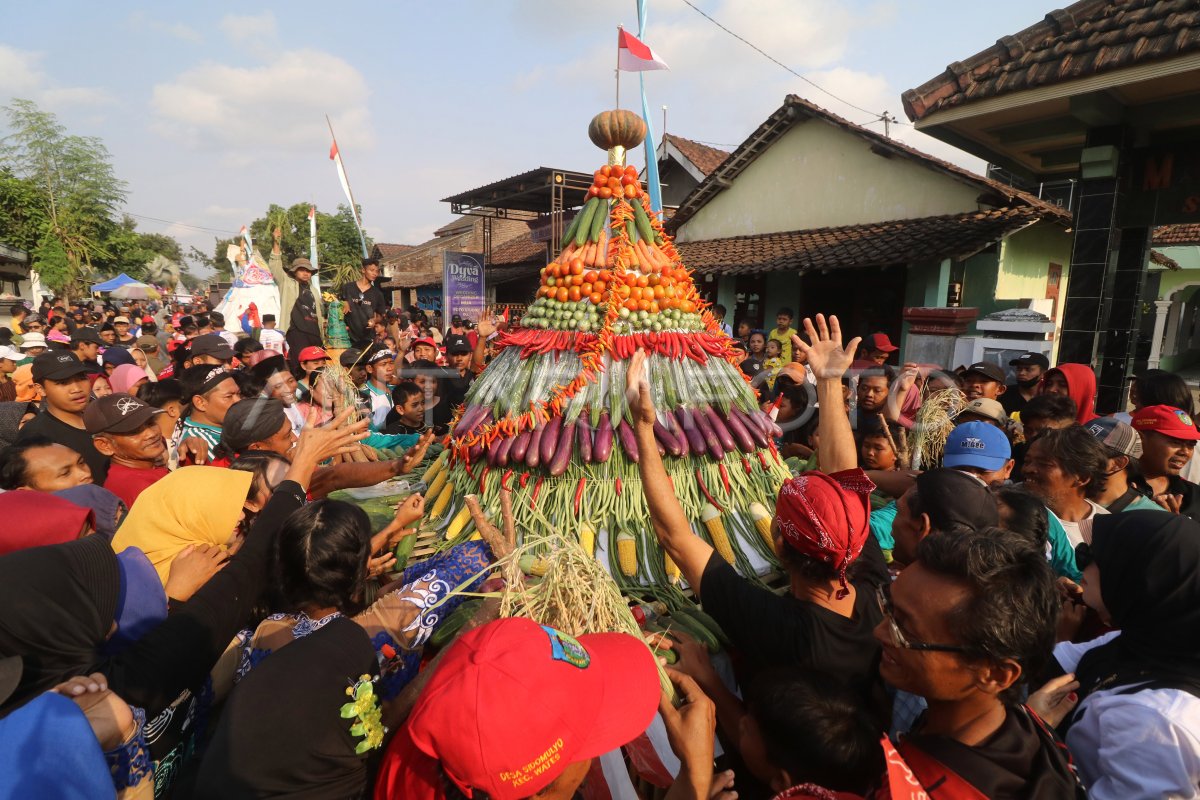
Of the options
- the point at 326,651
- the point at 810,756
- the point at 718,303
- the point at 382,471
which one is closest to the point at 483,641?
the point at 326,651

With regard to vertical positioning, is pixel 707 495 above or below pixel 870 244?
below

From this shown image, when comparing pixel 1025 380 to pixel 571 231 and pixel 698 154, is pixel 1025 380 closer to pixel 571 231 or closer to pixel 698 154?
pixel 571 231

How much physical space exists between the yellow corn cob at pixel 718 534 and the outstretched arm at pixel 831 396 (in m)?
0.55

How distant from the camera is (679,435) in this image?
2611mm

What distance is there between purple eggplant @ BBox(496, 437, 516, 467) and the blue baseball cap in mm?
2158

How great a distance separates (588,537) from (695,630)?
0.56 meters

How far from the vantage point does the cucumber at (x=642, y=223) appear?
9.89 feet

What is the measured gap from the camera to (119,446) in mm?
3084

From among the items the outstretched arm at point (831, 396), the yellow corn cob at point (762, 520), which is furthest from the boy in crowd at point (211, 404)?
the outstretched arm at point (831, 396)

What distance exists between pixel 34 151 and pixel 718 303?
37625mm

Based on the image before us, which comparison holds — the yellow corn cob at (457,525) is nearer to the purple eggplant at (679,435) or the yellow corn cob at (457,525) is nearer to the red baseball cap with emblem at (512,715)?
the purple eggplant at (679,435)

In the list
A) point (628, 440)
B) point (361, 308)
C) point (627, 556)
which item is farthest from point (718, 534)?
point (361, 308)

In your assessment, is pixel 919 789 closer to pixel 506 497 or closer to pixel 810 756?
pixel 810 756

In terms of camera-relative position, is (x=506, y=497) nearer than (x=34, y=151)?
Yes
